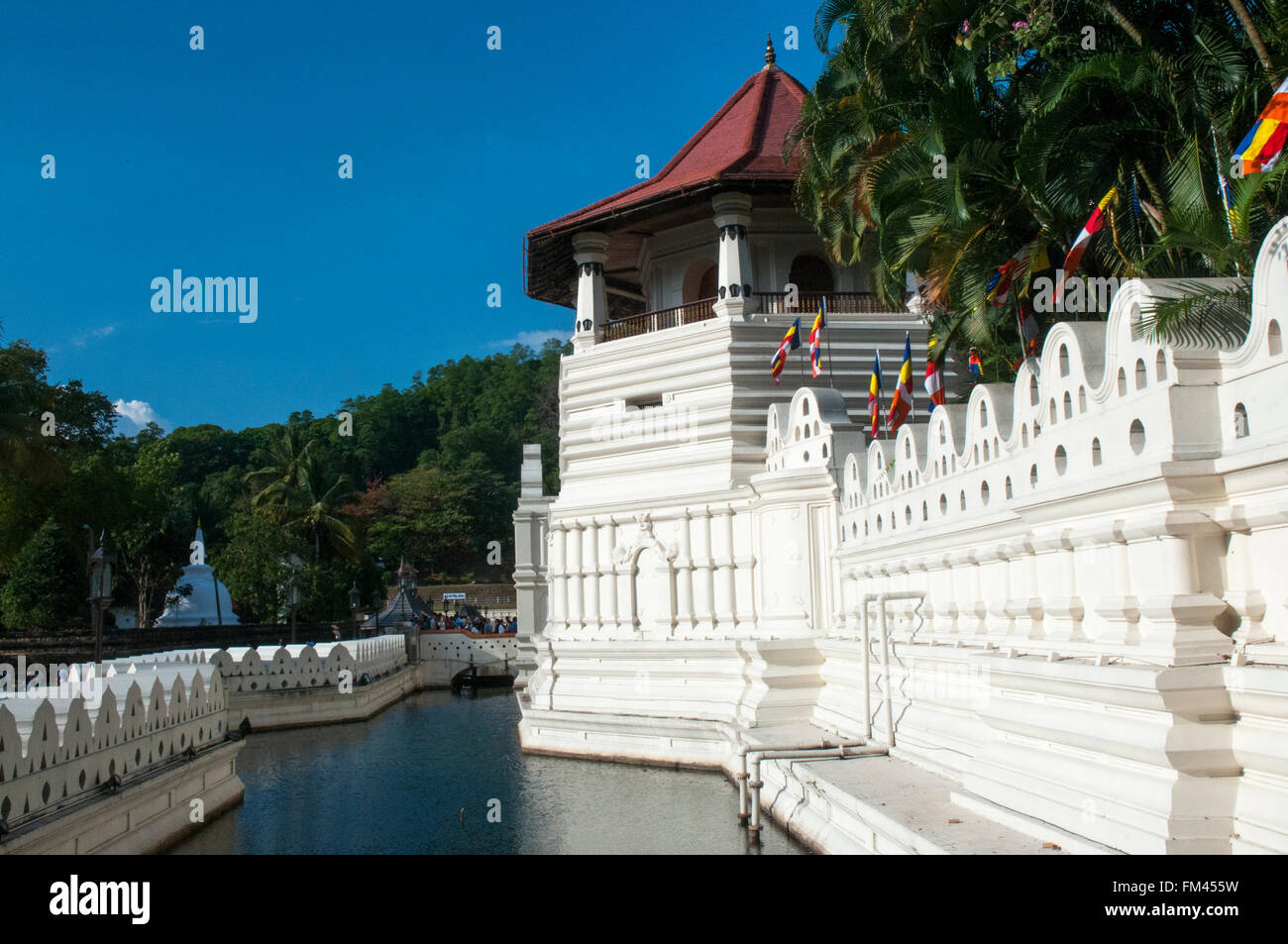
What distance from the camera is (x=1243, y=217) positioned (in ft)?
28.4

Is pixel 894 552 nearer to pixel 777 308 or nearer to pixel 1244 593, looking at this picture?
pixel 1244 593

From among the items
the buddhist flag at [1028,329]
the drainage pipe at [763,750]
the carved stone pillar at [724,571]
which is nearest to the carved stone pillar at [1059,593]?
the drainage pipe at [763,750]

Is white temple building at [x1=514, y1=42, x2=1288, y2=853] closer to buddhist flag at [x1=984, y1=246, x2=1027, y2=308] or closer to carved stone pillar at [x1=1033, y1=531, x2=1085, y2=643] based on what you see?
carved stone pillar at [x1=1033, y1=531, x2=1085, y2=643]

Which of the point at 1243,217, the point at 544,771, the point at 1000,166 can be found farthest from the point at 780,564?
the point at 1243,217

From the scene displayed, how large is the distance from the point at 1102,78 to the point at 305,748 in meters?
18.6

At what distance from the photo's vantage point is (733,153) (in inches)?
944

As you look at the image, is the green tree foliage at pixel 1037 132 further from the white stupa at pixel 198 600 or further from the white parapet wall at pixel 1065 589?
the white stupa at pixel 198 600

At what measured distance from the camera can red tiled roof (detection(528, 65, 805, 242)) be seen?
2217cm

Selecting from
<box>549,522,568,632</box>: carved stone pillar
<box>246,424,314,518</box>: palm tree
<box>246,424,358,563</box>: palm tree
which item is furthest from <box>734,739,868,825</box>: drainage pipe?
<box>246,424,314,518</box>: palm tree

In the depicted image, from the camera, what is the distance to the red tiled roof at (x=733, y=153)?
22.2m

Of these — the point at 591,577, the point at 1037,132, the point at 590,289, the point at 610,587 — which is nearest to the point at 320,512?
the point at 590,289

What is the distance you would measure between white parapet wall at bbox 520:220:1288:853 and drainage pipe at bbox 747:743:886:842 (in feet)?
1.08

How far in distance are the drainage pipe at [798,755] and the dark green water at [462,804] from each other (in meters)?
0.26
